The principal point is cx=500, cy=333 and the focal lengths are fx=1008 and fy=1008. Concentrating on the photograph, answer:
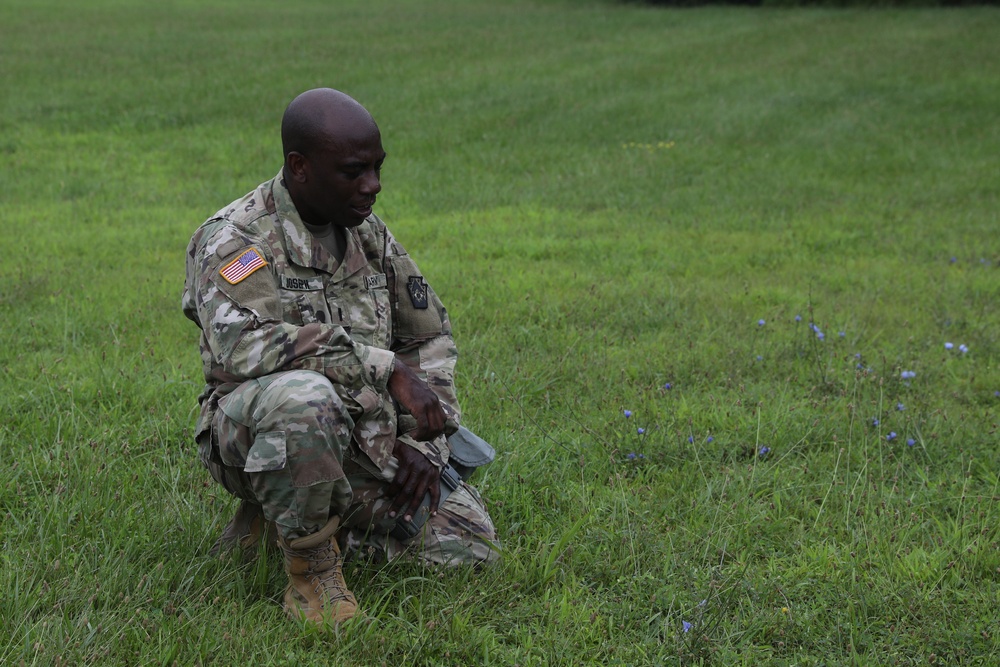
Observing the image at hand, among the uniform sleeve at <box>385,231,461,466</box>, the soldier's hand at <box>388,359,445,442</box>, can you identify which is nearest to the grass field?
the soldier's hand at <box>388,359,445,442</box>

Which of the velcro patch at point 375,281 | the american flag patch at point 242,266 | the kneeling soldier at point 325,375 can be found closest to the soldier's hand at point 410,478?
the kneeling soldier at point 325,375

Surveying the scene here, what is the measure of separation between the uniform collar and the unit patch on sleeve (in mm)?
252

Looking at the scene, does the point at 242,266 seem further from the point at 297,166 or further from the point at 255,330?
the point at 297,166

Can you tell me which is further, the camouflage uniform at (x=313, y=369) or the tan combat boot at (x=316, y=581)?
the tan combat boot at (x=316, y=581)

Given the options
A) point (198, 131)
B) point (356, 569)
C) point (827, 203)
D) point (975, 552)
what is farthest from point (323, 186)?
point (198, 131)

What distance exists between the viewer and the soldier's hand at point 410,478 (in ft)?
10.1

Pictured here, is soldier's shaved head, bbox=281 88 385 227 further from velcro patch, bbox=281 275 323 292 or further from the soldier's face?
velcro patch, bbox=281 275 323 292

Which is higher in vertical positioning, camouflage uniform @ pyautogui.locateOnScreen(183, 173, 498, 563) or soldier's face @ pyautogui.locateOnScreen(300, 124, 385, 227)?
soldier's face @ pyautogui.locateOnScreen(300, 124, 385, 227)

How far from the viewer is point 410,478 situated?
3.06 m

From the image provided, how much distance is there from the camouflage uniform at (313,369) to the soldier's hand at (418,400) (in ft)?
0.13

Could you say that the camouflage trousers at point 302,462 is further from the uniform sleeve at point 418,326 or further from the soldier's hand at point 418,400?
the uniform sleeve at point 418,326

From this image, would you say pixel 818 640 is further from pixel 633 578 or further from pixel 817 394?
pixel 817 394

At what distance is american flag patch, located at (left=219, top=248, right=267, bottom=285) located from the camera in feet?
9.34

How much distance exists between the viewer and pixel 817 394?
4.73 m
